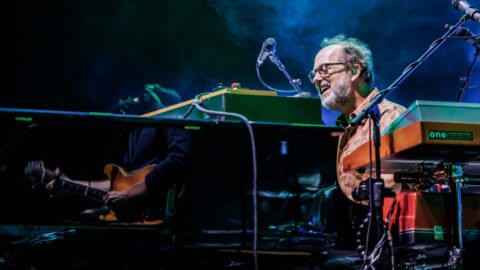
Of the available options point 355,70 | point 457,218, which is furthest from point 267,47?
point 457,218

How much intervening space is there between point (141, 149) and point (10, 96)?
10.3 feet

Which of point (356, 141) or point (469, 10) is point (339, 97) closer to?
point (356, 141)

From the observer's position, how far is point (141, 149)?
5.82 feet

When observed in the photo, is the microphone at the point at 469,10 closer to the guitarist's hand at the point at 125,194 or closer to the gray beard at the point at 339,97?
the gray beard at the point at 339,97

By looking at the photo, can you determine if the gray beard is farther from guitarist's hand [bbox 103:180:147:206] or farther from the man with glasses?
guitarist's hand [bbox 103:180:147:206]

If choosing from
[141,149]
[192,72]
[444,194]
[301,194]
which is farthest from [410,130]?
[192,72]

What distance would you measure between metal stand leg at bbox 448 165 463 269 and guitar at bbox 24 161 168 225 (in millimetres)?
1147

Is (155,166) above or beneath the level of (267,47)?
beneath

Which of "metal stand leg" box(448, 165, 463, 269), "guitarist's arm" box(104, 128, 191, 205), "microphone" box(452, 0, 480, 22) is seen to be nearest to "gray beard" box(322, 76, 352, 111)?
"microphone" box(452, 0, 480, 22)

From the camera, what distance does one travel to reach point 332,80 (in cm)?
389

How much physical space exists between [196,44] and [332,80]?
1849 millimetres

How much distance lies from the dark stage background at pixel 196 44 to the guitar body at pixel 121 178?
10.2 ft

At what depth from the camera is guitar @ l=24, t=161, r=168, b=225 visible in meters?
1.69

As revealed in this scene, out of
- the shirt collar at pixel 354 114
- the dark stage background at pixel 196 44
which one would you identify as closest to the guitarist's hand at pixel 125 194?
the shirt collar at pixel 354 114
